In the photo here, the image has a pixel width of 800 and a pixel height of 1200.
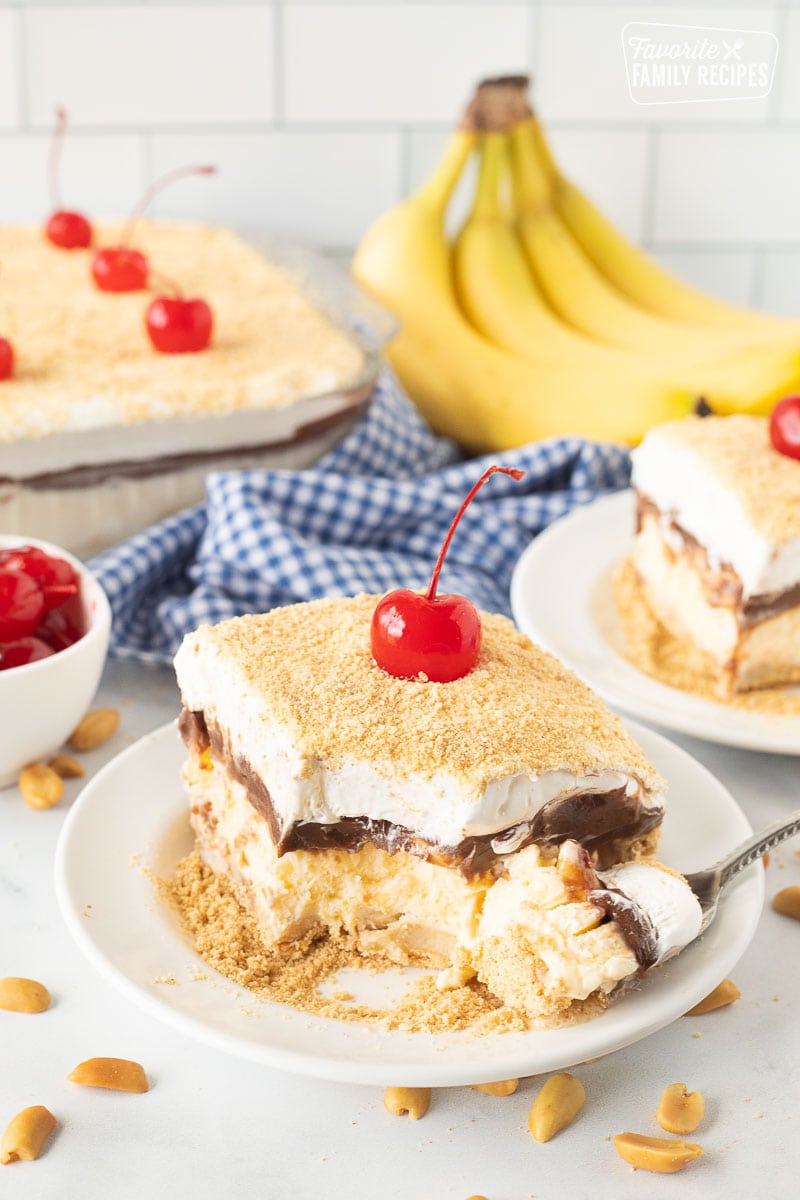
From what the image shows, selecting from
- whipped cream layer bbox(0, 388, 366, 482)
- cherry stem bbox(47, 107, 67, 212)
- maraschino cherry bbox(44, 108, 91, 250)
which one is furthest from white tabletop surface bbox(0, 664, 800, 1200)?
cherry stem bbox(47, 107, 67, 212)

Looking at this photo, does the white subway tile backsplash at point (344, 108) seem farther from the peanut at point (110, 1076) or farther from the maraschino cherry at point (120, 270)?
the peanut at point (110, 1076)

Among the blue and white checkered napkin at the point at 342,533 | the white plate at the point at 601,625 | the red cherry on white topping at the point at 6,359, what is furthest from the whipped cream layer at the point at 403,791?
the red cherry on white topping at the point at 6,359

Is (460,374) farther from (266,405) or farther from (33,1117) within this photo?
(33,1117)

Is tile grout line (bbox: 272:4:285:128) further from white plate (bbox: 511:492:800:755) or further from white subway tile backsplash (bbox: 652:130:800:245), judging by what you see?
white plate (bbox: 511:492:800:755)

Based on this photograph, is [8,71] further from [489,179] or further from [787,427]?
[787,427]

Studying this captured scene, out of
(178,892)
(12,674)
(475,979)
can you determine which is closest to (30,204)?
(12,674)

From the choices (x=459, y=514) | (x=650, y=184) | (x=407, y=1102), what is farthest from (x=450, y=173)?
(x=407, y=1102)
